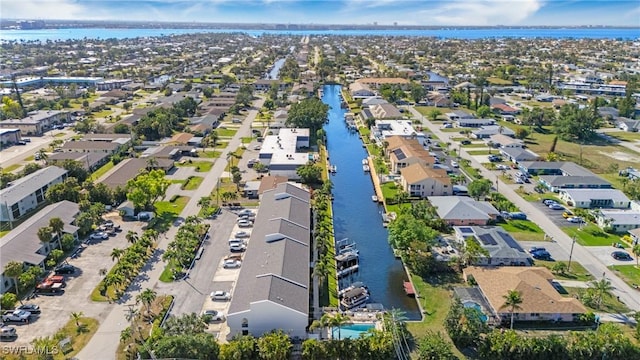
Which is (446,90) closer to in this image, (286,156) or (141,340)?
(286,156)

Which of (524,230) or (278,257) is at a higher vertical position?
(278,257)

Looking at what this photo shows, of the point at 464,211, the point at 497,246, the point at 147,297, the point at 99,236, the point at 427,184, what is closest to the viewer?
the point at 147,297

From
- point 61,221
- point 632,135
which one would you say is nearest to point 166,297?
point 61,221

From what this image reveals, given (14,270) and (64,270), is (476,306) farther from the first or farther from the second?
(14,270)

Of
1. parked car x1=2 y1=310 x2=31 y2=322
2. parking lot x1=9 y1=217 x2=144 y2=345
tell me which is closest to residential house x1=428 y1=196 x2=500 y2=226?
parking lot x1=9 y1=217 x2=144 y2=345

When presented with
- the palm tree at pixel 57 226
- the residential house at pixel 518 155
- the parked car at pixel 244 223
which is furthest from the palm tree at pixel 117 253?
the residential house at pixel 518 155

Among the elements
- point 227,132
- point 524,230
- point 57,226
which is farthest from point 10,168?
point 524,230
